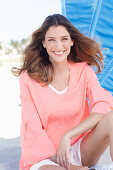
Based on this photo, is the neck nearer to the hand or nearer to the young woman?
the young woman

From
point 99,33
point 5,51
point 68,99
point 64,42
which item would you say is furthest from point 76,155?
point 5,51

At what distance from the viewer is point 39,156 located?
1.73 meters

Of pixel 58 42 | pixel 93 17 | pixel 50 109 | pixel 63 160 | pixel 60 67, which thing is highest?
pixel 93 17

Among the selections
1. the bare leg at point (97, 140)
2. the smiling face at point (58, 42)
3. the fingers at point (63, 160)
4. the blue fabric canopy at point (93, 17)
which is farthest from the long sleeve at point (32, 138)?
the blue fabric canopy at point (93, 17)

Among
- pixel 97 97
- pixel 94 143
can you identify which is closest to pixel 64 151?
pixel 94 143

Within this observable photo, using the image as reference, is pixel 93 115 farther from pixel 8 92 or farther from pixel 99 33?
pixel 8 92

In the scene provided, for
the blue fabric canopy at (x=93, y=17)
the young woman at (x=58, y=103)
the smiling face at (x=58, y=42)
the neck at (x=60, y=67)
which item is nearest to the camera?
the young woman at (x=58, y=103)

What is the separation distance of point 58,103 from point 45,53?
45 centimetres

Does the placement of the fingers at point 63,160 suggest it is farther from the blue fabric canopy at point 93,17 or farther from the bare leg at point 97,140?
the blue fabric canopy at point 93,17

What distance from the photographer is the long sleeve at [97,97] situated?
68.7 inches

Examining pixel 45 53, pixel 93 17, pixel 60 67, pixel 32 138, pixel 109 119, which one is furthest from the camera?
pixel 93 17

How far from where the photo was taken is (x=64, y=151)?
1588 mm

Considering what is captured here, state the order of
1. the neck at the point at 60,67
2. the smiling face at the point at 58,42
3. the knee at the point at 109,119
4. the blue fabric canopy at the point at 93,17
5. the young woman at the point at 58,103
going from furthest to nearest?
the blue fabric canopy at the point at 93,17 < the neck at the point at 60,67 < the smiling face at the point at 58,42 < the young woman at the point at 58,103 < the knee at the point at 109,119

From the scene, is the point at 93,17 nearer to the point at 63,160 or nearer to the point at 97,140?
the point at 97,140
